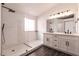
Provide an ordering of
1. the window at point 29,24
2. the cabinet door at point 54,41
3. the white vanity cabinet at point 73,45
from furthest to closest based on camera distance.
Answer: the cabinet door at point 54,41, the window at point 29,24, the white vanity cabinet at point 73,45

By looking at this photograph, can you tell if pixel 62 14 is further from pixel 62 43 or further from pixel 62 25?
pixel 62 43

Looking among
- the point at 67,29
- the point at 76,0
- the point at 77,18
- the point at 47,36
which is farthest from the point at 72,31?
the point at 76,0

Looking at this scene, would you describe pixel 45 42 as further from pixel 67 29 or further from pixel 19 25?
pixel 19 25

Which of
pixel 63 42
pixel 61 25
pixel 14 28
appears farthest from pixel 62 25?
pixel 14 28

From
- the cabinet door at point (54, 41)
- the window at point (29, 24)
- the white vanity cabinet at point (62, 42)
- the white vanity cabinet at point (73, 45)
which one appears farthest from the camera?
the cabinet door at point (54, 41)

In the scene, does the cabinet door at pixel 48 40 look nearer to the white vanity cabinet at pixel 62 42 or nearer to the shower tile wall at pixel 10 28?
the white vanity cabinet at pixel 62 42

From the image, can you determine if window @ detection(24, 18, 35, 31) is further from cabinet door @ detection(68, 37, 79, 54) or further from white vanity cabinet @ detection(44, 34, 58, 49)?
cabinet door @ detection(68, 37, 79, 54)

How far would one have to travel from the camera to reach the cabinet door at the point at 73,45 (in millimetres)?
2086

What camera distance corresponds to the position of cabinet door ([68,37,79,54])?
209 centimetres

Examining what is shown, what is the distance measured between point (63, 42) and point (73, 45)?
13.2 inches

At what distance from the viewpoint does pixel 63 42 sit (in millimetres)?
2396

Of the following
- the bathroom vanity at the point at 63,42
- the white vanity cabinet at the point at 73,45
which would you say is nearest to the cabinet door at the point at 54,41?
the bathroom vanity at the point at 63,42

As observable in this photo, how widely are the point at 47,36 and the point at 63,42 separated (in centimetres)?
62

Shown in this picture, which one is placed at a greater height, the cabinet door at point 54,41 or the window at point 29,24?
the window at point 29,24
